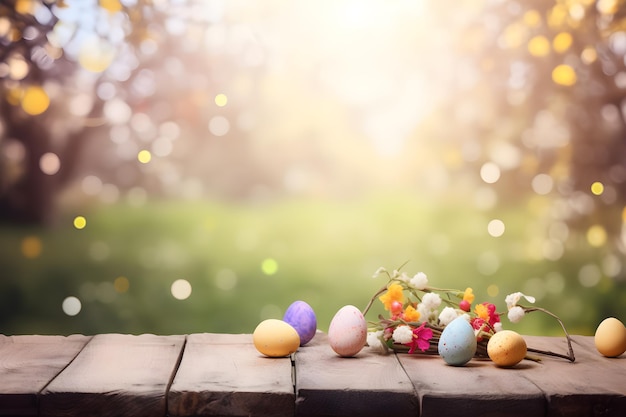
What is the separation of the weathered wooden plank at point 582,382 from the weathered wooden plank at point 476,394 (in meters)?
0.04

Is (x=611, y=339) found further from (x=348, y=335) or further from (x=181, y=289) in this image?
(x=181, y=289)

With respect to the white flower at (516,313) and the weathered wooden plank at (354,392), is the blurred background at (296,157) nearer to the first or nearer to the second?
the white flower at (516,313)

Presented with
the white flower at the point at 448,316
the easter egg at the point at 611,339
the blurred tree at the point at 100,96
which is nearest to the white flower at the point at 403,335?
the white flower at the point at 448,316

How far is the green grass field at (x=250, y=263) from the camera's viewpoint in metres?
2.64

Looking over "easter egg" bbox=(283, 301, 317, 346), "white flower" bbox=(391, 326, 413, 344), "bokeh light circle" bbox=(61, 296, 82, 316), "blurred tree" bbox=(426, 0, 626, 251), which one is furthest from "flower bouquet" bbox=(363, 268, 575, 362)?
"bokeh light circle" bbox=(61, 296, 82, 316)

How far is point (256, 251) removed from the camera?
2695 millimetres

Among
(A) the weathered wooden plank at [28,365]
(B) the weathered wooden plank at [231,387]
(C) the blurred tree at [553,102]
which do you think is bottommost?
(B) the weathered wooden plank at [231,387]

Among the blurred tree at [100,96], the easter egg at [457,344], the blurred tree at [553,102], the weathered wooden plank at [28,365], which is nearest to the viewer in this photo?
the weathered wooden plank at [28,365]

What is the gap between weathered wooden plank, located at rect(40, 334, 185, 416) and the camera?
1.68 m

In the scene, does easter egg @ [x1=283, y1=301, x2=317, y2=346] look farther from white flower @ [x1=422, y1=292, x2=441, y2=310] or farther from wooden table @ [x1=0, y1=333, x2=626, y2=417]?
white flower @ [x1=422, y1=292, x2=441, y2=310]

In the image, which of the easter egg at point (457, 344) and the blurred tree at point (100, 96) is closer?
the easter egg at point (457, 344)

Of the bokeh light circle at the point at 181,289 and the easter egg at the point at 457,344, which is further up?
the bokeh light circle at the point at 181,289

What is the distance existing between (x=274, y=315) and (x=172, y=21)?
3.27ft

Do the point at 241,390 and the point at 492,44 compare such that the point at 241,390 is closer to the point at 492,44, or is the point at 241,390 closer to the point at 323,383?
the point at 323,383
